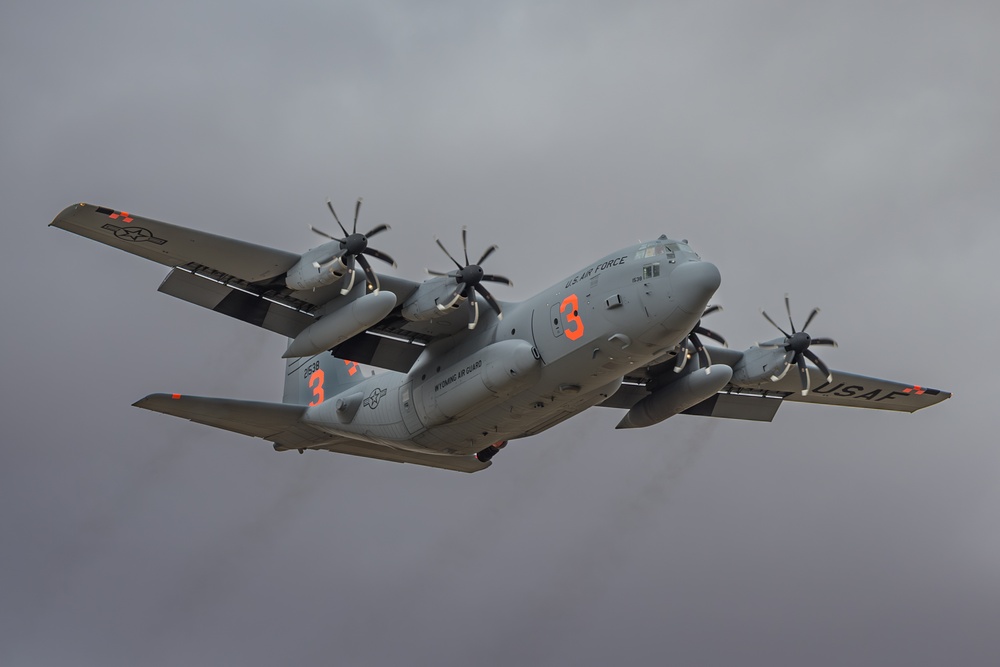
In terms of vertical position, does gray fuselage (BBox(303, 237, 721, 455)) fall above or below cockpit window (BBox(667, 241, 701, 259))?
below

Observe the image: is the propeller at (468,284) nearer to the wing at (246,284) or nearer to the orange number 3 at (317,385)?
the wing at (246,284)

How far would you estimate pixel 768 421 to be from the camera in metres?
38.9

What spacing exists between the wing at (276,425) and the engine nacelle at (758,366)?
8041 millimetres

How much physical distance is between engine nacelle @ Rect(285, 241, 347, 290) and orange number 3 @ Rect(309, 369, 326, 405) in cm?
789

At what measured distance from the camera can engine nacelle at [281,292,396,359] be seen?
28016mm

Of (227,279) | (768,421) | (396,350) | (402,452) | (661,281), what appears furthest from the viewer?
(768,421)

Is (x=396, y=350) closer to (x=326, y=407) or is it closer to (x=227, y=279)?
(x=326, y=407)

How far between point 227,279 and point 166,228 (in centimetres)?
239

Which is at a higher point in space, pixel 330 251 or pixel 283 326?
pixel 330 251

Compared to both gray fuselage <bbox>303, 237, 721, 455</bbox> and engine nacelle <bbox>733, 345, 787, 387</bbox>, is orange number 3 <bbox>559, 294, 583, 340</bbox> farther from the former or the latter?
engine nacelle <bbox>733, 345, 787, 387</bbox>

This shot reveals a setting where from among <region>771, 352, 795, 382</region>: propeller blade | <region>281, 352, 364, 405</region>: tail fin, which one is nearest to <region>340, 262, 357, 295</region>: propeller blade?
<region>281, 352, 364, 405</region>: tail fin

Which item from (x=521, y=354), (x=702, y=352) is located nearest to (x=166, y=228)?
(x=521, y=354)

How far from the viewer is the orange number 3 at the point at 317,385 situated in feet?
119

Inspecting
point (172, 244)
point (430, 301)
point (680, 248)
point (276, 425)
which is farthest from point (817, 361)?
point (172, 244)
